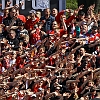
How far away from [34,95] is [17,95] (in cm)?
45

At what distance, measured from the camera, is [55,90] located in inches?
607

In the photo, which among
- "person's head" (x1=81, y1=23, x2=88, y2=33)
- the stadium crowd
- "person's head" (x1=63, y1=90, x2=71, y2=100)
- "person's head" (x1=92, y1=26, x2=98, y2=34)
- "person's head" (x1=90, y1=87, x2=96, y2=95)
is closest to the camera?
the stadium crowd

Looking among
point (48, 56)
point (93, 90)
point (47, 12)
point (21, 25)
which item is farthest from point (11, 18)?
point (93, 90)

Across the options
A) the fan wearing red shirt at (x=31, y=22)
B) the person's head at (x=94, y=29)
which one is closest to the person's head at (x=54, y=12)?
the fan wearing red shirt at (x=31, y=22)

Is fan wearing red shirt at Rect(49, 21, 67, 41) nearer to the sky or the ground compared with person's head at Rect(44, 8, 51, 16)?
nearer to the ground

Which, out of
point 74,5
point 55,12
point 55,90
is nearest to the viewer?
point 55,90

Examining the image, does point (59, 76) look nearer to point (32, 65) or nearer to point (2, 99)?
point (32, 65)

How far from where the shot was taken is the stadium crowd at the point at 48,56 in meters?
15.2

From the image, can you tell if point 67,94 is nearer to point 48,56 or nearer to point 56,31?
point 48,56

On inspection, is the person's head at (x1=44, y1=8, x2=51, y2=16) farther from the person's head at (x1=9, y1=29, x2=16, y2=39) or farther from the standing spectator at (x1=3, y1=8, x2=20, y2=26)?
the person's head at (x1=9, y1=29, x2=16, y2=39)

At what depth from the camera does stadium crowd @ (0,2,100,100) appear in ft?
50.0

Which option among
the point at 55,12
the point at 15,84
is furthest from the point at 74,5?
the point at 15,84

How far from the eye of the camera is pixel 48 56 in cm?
1619

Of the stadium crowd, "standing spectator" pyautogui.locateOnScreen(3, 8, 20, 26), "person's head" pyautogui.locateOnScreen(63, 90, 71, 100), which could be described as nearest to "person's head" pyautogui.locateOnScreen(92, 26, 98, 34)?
the stadium crowd
